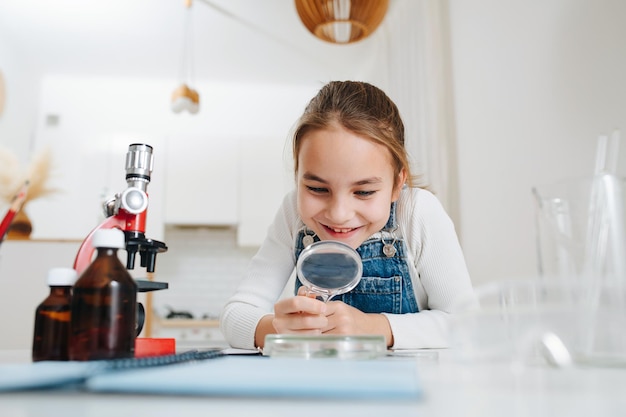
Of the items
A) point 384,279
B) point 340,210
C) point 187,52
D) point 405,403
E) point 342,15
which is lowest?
point 405,403

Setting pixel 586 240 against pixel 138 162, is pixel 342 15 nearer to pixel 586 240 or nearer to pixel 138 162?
pixel 138 162

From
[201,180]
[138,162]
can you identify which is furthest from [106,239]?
[201,180]

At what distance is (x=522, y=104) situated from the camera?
209 cm

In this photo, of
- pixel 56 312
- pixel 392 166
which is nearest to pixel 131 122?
pixel 392 166

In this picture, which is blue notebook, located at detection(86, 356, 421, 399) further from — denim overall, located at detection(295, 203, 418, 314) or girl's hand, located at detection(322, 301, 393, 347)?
denim overall, located at detection(295, 203, 418, 314)

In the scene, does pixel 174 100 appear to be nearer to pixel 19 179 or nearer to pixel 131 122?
pixel 19 179

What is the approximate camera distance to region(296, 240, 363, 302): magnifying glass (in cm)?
80

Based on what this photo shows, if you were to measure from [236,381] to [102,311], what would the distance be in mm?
252

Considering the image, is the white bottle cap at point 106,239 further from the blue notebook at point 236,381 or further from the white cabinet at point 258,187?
the white cabinet at point 258,187

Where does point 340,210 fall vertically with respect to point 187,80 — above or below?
below

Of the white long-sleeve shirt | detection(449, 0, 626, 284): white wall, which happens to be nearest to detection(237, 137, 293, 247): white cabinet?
detection(449, 0, 626, 284): white wall

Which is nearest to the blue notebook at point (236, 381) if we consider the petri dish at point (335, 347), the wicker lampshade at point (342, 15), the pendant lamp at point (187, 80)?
the petri dish at point (335, 347)

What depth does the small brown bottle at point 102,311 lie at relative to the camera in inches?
22.0

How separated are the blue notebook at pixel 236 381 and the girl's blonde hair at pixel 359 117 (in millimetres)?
707
